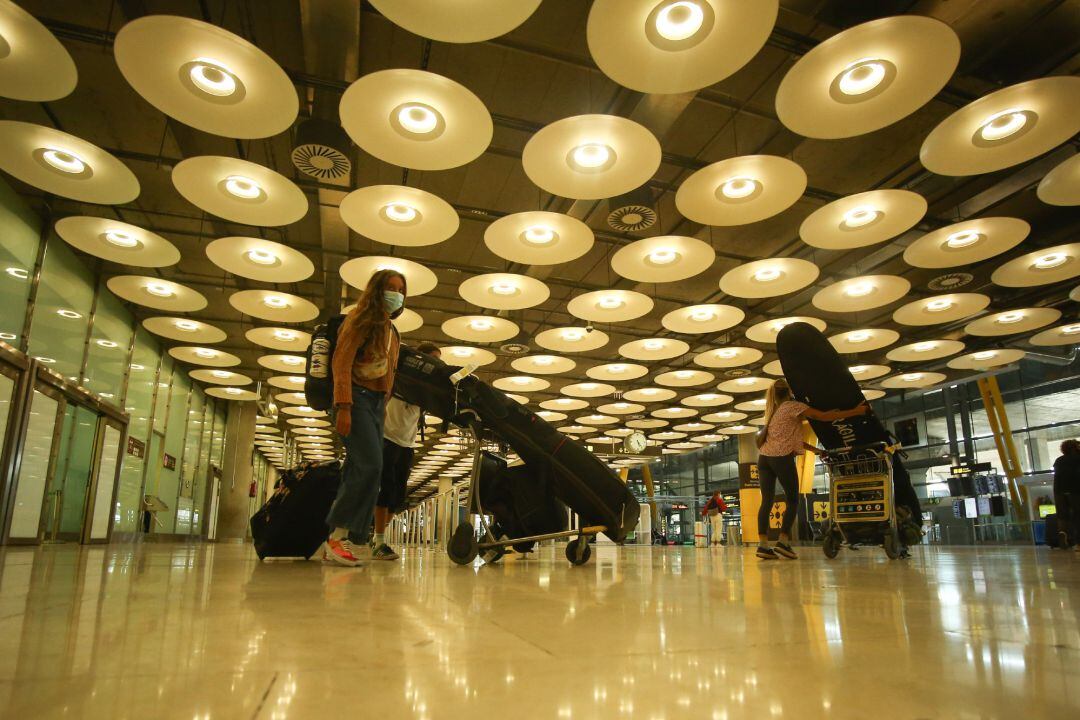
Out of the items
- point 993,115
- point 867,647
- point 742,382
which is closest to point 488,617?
point 867,647

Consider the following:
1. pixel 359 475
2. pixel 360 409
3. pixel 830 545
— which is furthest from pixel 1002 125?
pixel 359 475

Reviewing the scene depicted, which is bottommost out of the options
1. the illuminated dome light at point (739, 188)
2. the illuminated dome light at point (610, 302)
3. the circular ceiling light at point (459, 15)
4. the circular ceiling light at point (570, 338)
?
the circular ceiling light at point (570, 338)

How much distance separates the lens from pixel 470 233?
9.27m

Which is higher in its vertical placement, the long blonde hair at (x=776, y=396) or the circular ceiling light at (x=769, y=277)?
the circular ceiling light at (x=769, y=277)

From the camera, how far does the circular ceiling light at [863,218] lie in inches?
235

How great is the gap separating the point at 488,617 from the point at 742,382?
13.3 metres

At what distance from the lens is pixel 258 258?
7211 mm

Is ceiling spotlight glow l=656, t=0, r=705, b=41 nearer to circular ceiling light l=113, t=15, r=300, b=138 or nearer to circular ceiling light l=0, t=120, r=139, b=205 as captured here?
circular ceiling light l=113, t=15, r=300, b=138

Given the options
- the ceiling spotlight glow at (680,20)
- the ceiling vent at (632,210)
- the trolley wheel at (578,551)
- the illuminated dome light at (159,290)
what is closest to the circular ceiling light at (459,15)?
the ceiling spotlight glow at (680,20)

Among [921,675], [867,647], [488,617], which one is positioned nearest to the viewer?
[921,675]

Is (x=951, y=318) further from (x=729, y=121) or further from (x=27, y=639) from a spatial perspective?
(x=27, y=639)

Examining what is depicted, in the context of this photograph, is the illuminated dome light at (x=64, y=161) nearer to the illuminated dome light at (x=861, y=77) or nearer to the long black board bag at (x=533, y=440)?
the long black board bag at (x=533, y=440)

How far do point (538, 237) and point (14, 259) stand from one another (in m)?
7.17

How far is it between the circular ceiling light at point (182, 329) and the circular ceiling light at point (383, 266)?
4214 millimetres
